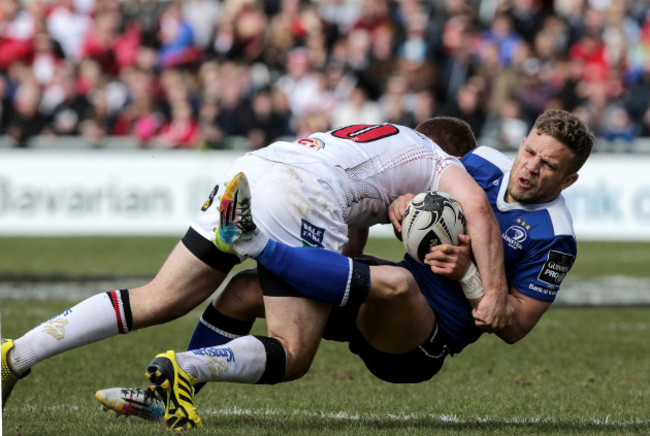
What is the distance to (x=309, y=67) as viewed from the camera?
1800 centimetres

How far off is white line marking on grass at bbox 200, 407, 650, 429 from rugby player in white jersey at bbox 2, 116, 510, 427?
686mm

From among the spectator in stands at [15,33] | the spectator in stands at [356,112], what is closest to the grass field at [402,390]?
the spectator in stands at [356,112]

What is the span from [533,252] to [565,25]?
13.4 meters

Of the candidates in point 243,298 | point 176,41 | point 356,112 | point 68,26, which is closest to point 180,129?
point 176,41

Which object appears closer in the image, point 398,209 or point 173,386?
point 173,386

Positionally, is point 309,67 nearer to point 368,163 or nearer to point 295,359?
point 368,163

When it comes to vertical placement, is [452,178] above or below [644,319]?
above

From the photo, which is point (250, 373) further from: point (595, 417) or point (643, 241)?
point (643, 241)

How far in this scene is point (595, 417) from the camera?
5.79 meters

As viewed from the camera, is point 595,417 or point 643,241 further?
point 643,241

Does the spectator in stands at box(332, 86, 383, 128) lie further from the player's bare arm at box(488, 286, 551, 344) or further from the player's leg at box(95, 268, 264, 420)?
the player's bare arm at box(488, 286, 551, 344)

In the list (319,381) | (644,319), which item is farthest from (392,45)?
(319,381)

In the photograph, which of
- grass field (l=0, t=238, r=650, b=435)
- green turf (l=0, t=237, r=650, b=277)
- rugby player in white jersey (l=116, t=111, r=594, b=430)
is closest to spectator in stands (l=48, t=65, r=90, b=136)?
green turf (l=0, t=237, r=650, b=277)

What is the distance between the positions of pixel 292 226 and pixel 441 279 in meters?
0.91
